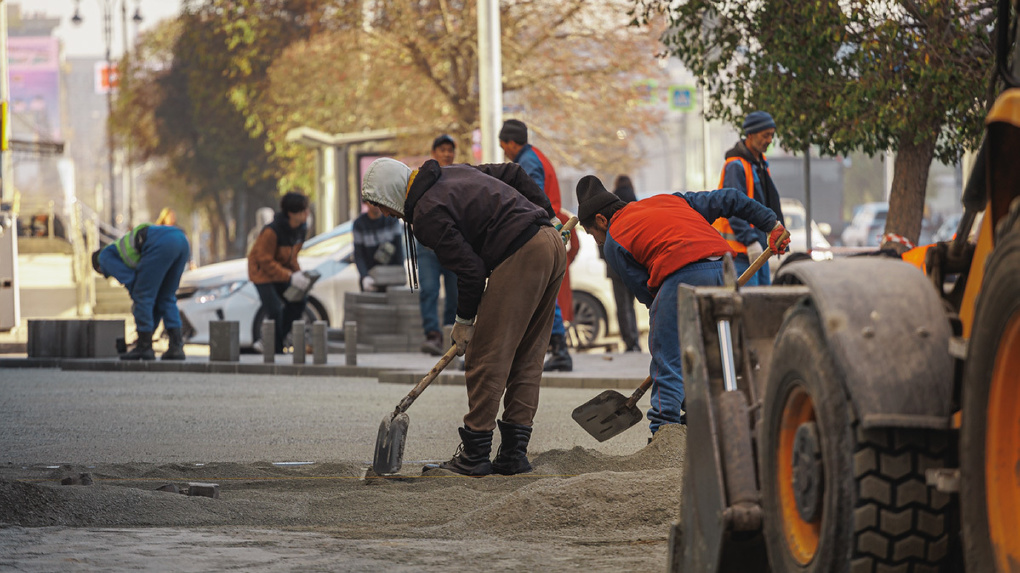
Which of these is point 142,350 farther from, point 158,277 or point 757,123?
point 757,123

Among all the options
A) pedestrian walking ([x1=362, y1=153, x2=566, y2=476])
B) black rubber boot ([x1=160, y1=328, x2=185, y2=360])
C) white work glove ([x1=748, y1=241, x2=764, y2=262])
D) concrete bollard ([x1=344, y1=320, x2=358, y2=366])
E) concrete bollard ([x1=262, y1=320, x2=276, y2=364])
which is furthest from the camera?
black rubber boot ([x1=160, y1=328, x2=185, y2=360])

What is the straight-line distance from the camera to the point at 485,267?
7336 mm

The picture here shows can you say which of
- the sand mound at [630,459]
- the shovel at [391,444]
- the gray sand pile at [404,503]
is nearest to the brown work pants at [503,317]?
the shovel at [391,444]

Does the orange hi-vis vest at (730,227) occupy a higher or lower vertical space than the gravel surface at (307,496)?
higher

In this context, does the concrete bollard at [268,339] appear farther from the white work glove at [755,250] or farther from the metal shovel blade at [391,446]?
the metal shovel blade at [391,446]

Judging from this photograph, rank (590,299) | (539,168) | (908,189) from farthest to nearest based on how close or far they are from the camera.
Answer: (590,299), (908,189), (539,168)

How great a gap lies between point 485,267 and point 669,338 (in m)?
1.09

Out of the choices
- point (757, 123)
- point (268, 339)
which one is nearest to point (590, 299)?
point (268, 339)

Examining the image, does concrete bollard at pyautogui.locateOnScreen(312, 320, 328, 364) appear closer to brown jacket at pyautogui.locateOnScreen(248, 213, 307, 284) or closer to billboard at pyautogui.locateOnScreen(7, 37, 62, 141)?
brown jacket at pyautogui.locateOnScreen(248, 213, 307, 284)

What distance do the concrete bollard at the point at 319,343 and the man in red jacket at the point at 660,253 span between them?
22.8 feet

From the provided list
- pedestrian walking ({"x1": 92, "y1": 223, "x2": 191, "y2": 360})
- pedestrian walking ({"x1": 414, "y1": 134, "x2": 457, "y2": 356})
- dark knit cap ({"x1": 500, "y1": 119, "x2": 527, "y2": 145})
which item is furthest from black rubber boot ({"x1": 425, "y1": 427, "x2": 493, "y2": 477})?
pedestrian walking ({"x1": 92, "y1": 223, "x2": 191, "y2": 360})

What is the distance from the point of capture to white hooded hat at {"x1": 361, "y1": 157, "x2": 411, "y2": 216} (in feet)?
24.1

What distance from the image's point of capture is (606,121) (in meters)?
32.9

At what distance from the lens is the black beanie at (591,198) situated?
8117 mm
